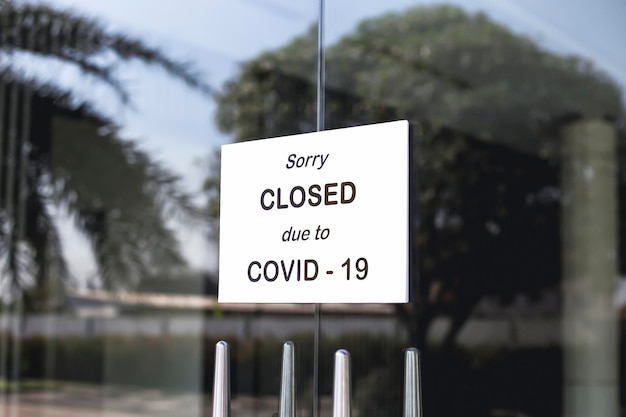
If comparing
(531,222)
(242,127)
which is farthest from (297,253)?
(531,222)

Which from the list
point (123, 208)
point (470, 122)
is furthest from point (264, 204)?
point (470, 122)

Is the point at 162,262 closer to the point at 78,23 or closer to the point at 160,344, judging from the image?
the point at 160,344

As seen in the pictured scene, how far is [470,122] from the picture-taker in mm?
5617

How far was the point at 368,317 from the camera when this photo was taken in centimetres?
485

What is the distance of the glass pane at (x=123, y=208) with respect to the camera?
15.5 feet

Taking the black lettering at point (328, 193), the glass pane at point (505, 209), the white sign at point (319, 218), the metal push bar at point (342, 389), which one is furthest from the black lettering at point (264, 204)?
the glass pane at point (505, 209)

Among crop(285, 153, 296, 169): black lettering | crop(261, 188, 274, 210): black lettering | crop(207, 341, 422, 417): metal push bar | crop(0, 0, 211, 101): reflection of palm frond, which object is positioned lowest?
crop(207, 341, 422, 417): metal push bar

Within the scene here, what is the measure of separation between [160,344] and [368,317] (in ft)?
4.27

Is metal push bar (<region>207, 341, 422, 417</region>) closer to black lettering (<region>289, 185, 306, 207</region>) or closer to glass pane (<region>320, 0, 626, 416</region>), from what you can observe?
black lettering (<region>289, 185, 306, 207</region>)

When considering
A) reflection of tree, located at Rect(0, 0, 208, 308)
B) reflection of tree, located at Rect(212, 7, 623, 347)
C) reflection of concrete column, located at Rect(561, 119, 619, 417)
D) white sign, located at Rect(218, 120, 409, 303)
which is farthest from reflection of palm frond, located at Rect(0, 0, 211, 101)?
white sign, located at Rect(218, 120, 409, 303)

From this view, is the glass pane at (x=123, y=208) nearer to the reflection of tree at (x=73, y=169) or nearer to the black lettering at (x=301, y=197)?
the reflection of tree at (x=73, y=169)

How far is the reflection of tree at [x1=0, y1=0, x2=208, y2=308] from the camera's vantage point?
15.4ft

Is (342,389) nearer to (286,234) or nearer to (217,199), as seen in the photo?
(286,234)

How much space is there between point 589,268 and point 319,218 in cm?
441
